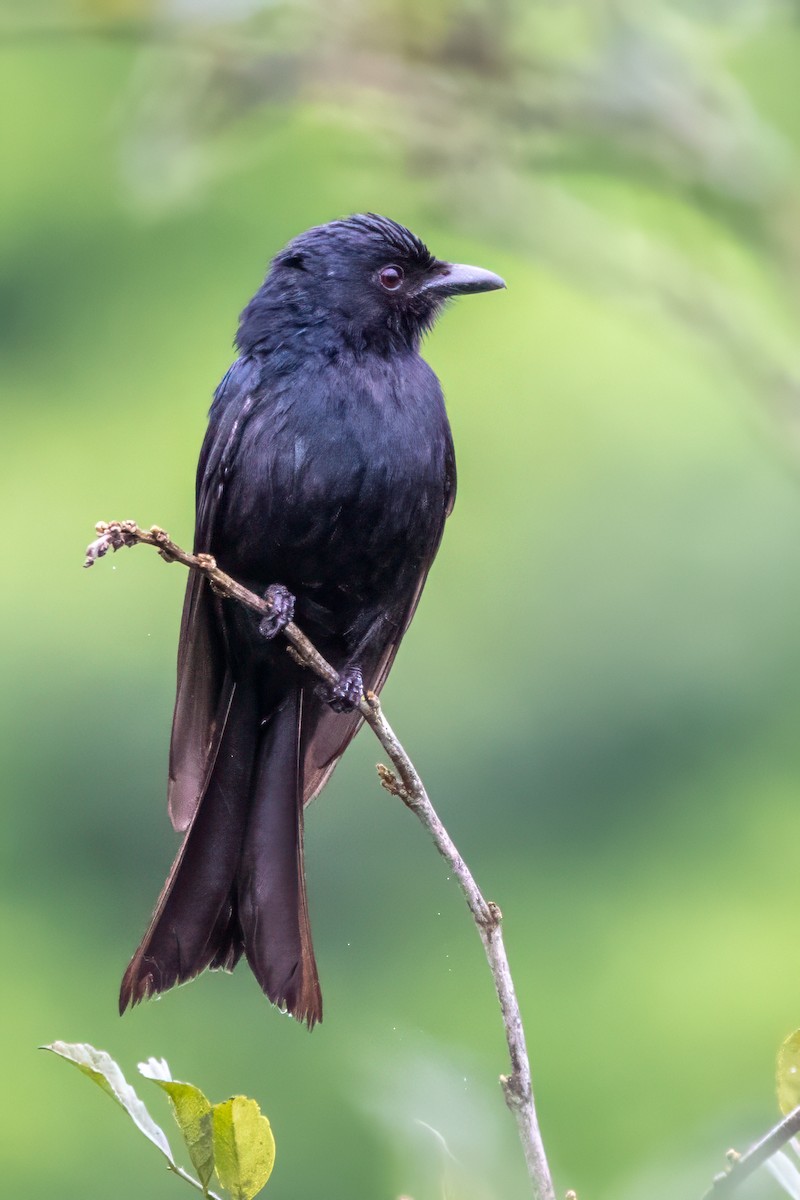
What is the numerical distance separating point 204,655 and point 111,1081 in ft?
5.97

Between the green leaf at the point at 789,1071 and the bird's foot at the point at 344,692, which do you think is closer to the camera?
the green leaf at the point at 789,1071

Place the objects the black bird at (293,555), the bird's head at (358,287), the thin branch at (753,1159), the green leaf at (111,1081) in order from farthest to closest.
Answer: the bird's head at (358,287) → the black bird at (293,555) → the green leaf at (111,1081) → the thin branch at (753,1159)

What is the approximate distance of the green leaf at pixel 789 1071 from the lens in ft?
5.20

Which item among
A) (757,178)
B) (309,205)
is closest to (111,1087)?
(757,178)

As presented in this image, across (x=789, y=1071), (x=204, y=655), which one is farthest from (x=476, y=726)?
(x=789, y=1071)

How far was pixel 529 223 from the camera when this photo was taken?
314 cm

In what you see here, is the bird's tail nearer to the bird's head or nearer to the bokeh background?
the bird's head

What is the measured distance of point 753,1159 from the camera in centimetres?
130

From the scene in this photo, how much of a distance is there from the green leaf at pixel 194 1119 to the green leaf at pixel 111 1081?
27mm

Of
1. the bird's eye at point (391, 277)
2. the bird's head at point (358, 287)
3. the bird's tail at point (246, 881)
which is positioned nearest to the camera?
the bird's tail at point (246, 881)

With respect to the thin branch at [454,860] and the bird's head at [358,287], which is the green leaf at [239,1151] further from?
the bird's head at [358,287]

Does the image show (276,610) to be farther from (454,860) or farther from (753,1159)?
(753,1159)

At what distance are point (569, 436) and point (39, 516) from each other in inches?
113

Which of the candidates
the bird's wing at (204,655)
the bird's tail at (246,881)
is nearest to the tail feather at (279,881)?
the bird's tail at (246,881)
